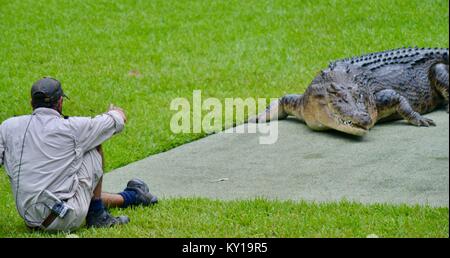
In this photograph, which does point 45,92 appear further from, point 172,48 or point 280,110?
point 172,48

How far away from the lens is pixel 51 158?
6.52 m

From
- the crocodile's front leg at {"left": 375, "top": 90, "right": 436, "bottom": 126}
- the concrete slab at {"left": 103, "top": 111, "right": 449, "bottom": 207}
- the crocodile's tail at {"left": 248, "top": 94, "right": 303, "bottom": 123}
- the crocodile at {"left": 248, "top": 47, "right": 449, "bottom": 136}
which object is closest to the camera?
the concrete slab at {"left": 103, "top": 111, "right": 449, "bottom": 207}

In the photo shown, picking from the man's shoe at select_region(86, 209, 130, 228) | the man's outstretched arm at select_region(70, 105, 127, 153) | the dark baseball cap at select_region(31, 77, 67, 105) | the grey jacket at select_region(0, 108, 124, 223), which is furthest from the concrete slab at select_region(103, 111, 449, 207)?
the dark baseball cap at select_region(31, 77, 67, 105)

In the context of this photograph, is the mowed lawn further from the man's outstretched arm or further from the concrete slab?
the man's outstretched arm

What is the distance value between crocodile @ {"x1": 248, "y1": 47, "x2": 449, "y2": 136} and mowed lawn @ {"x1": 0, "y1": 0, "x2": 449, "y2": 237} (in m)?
1.45

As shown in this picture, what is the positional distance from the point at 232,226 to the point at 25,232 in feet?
5.61

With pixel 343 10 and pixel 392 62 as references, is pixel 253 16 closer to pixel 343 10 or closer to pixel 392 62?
pixel 343 10

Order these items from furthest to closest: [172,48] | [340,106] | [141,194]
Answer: [172,48], [340,106], [141,194]

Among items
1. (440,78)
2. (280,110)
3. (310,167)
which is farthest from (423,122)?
(310,167)

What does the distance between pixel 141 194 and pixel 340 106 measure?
344 centimetres

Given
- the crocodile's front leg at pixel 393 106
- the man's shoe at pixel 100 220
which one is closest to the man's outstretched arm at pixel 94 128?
the man's shoe at pixel 100 220

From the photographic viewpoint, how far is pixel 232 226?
22.4 ft

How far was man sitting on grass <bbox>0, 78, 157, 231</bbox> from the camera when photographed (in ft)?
21.4

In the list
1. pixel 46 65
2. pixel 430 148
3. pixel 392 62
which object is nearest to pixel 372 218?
pixel 430 148
